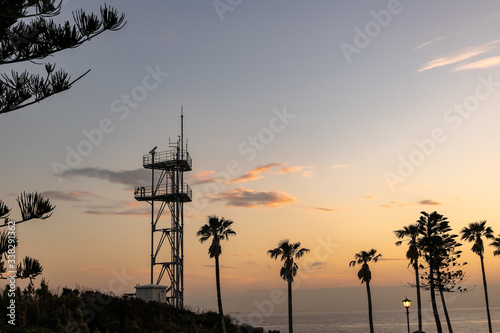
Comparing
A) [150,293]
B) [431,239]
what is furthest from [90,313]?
[431,239]

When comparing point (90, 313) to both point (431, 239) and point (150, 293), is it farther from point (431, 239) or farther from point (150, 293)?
point (431, 239)

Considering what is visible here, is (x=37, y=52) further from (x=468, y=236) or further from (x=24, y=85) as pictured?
(x=468, y=236)

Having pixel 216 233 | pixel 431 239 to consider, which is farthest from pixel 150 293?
pixel 431 239

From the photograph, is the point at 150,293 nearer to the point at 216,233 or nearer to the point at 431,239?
the point at 216,233

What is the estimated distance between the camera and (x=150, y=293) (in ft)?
147

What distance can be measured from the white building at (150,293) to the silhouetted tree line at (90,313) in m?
5.35

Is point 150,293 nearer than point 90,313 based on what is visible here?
No

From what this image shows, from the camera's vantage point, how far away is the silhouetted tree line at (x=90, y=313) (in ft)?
84.2

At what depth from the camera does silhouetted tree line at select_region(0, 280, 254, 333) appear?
25672 millimetres

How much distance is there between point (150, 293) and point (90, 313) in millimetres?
15490

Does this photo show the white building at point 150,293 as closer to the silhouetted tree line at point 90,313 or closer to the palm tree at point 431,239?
the silhouetted tree line at point 90,313

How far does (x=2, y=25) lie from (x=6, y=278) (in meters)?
7.49

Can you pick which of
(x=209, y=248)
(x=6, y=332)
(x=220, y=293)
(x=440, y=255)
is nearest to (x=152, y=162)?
(x=209, y=248)

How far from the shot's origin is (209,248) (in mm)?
45812
